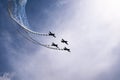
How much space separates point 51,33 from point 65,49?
1005 cm

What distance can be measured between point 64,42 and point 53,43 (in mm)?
5140

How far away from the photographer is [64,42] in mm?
156000

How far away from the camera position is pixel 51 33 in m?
153

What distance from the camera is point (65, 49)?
157 m

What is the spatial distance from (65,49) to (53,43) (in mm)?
6732

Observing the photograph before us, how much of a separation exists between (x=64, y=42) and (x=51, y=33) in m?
7.34

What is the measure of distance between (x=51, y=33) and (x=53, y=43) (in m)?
4.34

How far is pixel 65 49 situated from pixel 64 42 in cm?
332
